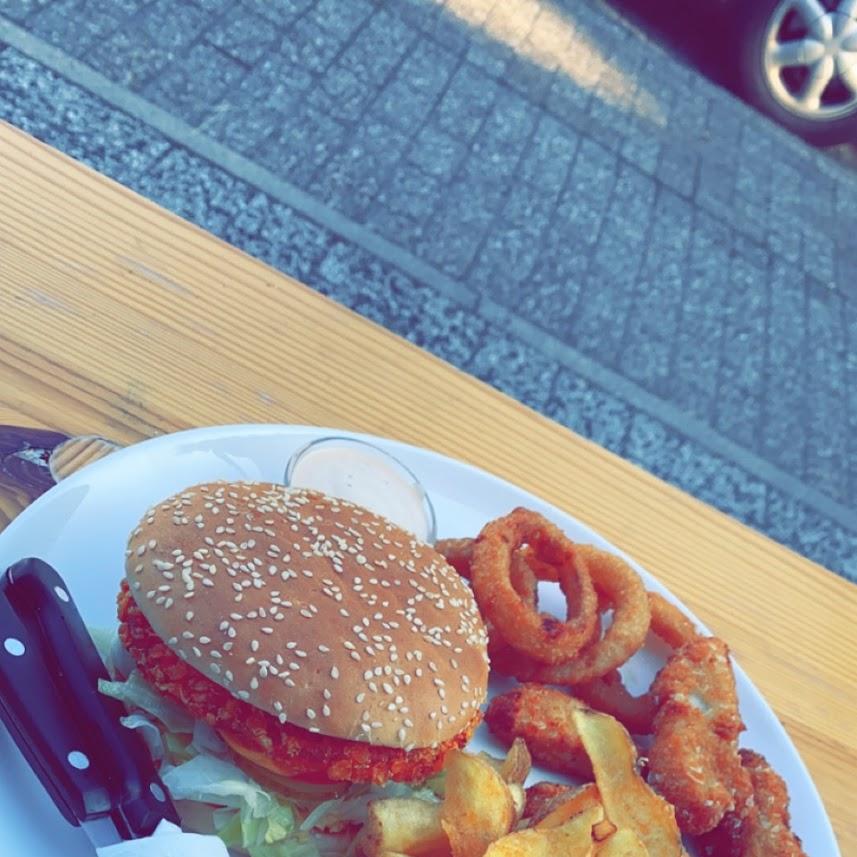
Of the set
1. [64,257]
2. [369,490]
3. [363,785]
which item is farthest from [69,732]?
[64,257]

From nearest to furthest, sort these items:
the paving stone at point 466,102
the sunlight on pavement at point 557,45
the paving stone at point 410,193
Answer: the paving stone at point 410,193
the paving stone at point 466,102
the sunlight on pavement at point 557,45

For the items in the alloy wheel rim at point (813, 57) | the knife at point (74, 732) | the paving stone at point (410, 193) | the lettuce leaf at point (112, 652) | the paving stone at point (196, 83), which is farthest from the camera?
the alloy wheel rim at point (813, 57)

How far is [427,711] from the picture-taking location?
1.35 metres

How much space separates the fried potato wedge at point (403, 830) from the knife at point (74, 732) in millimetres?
216

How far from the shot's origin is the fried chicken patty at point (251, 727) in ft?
4.25

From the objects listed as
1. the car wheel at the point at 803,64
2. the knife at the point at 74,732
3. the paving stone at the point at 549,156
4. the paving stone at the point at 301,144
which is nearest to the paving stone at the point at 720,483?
the paving stone at the point at 549,156

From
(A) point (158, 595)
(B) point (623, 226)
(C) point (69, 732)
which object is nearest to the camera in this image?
(C) point (69, 732)

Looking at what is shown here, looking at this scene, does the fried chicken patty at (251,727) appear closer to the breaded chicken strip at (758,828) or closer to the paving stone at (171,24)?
the breaded chicken strip at (758,828)

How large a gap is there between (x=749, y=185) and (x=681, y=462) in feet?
6.44

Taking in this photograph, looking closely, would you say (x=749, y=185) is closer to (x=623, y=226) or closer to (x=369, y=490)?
(x=623, y=226)

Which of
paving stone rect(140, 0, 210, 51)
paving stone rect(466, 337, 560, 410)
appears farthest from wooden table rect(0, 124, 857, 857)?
paving stone rect(140, 0, 210, 51)

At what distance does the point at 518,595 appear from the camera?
1721mm

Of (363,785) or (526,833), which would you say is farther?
(363,785)

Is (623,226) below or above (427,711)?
below
